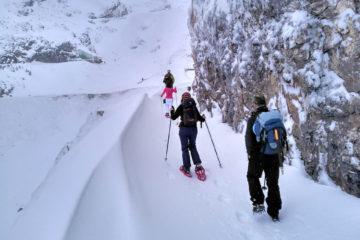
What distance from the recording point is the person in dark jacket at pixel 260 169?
12.4 feet

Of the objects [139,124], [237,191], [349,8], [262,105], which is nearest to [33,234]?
[237,191]

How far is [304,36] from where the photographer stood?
16.0 feet

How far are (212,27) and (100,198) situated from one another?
791cm

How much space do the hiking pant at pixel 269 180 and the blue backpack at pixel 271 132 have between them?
0.20 meters

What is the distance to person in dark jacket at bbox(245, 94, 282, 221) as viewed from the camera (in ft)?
12.4

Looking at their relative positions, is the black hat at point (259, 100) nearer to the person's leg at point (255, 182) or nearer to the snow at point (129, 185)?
the person's leg at point (255, 182)

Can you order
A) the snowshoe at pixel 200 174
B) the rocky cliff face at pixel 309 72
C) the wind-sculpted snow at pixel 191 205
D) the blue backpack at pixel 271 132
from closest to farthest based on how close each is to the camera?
the blue backpack at pixel 271 132 < the wind-sculpted snow at pixel 191 205 < the rocky cliff face at pixel 309 72 < the snowshoe at pixel 200 174

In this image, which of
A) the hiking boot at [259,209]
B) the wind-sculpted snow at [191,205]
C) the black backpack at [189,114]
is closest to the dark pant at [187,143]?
the black backpack at [189,114]

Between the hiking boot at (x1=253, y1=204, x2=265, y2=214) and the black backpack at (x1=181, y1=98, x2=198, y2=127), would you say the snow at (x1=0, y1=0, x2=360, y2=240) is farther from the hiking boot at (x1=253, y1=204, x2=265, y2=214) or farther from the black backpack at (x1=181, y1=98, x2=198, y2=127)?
the black backpack at (x1=181, y1=98, x2=198, y2=127)

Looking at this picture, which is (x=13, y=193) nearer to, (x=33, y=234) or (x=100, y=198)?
(x=33, y=234)

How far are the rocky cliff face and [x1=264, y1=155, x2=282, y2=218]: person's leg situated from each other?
1.36 m

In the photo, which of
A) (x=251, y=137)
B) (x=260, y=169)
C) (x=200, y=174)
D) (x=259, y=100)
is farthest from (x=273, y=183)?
(x=200, y=174)

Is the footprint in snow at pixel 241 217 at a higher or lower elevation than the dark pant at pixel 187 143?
lower

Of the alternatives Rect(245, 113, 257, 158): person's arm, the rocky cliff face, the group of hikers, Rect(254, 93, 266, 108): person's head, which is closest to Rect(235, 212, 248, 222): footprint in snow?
the group of hikers
